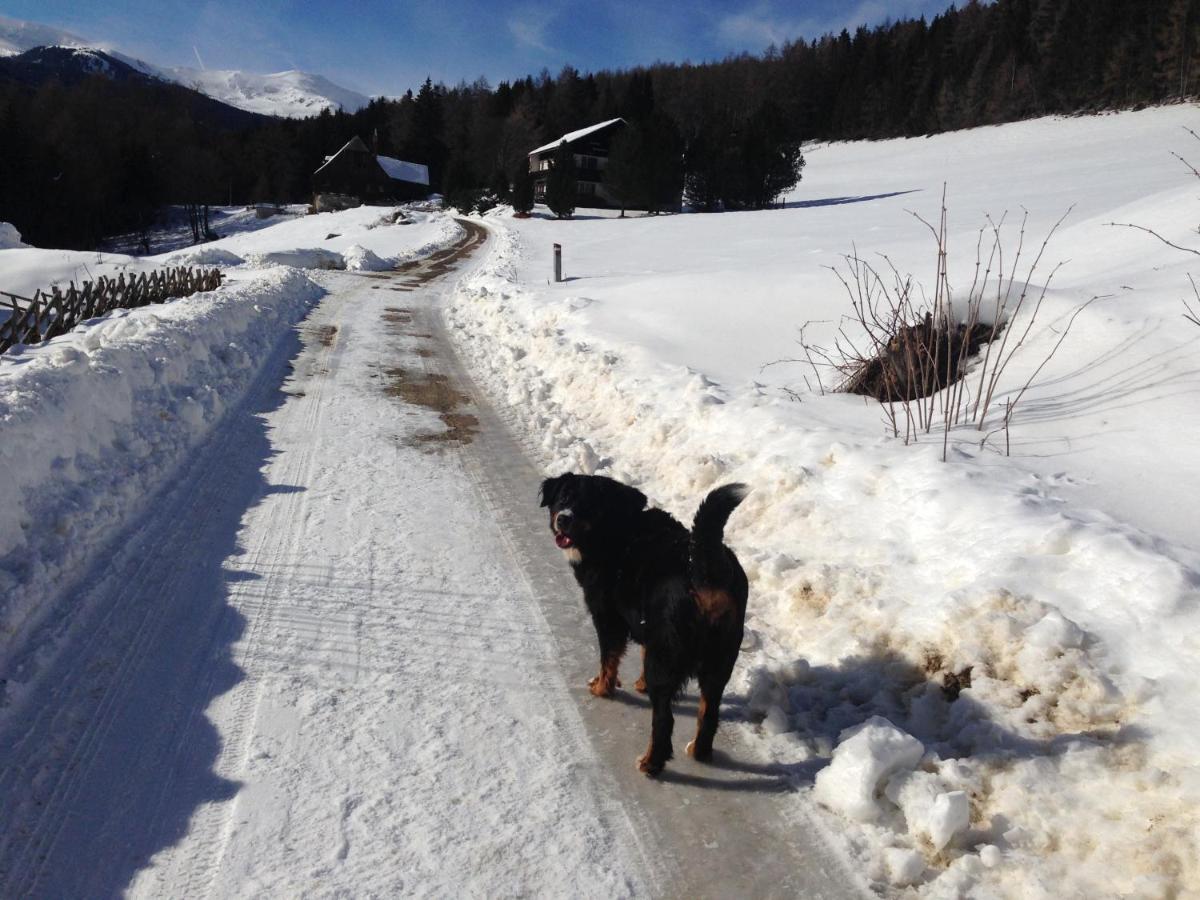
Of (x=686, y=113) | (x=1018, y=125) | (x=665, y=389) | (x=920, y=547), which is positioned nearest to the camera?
(x=920, y=547)

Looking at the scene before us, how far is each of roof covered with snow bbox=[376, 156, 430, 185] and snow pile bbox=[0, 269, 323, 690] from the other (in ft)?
262

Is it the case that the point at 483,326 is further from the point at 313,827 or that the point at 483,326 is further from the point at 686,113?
the point at 686,113

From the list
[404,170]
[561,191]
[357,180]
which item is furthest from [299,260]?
[404,170]

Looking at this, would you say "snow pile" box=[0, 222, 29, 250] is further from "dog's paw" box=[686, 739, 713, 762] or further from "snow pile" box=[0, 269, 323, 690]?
"dog's paw" box=[686, 739, 713, 762]

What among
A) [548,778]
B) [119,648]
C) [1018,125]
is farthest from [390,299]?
[1018,125]

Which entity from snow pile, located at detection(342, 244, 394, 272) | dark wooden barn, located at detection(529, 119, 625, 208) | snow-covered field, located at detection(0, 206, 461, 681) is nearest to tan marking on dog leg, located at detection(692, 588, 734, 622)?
snow-covered field, located at detection(0, 206, 461, 681)

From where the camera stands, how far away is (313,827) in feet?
8.31

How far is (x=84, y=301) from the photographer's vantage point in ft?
41.7

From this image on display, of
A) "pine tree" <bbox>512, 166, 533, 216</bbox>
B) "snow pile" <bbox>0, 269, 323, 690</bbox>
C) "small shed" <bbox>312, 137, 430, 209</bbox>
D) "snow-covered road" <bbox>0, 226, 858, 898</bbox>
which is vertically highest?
"small shed" <bbox>312, 137, 430, 209</bbox>

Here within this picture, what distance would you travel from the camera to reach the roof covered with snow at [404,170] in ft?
265

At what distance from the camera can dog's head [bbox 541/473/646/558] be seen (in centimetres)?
338

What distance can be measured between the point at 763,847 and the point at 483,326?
12.2 m

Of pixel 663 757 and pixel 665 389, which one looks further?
pixel 665 389

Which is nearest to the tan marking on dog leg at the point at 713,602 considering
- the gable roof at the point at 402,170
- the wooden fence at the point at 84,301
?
the wooden fence at the point at 84,301
